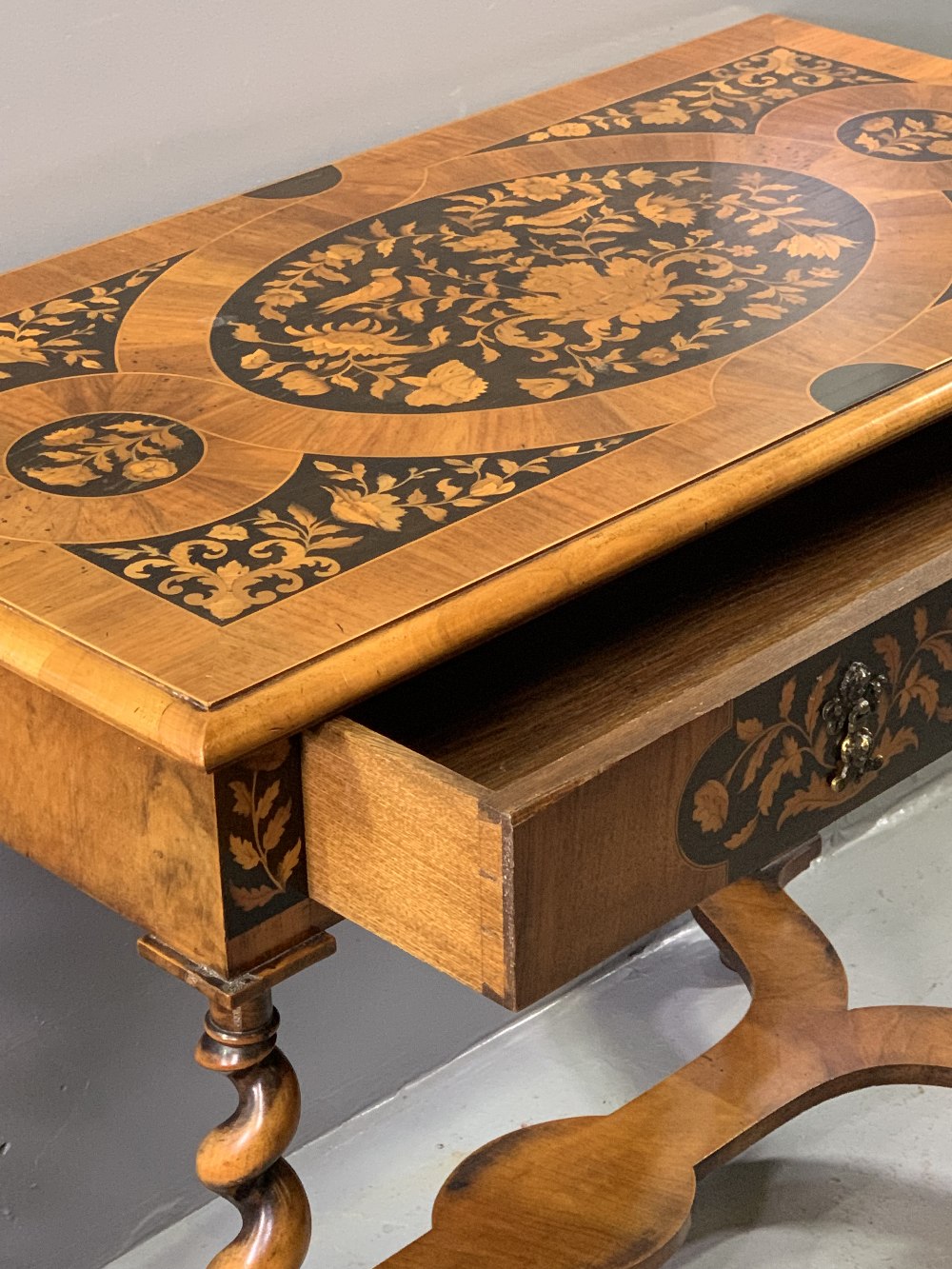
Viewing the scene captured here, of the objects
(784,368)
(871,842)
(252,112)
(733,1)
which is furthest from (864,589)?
(871,842)

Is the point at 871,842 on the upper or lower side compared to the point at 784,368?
lower

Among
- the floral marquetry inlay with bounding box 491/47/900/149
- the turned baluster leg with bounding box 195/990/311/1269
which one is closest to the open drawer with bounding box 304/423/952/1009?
the turned baluster leg with bounding box 195/990/311/1269

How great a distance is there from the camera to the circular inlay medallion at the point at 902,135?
1327mm

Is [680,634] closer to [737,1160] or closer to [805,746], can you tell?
[805,746]

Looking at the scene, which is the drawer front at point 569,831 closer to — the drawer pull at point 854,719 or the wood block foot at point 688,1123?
the drawer pull at point 854,719

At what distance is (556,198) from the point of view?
1.27 meters

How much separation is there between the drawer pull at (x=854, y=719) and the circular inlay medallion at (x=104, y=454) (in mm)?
341

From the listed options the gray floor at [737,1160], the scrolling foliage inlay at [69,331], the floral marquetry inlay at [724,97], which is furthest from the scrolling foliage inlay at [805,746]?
the gray floor at [737,1160]

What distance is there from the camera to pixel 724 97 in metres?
1.43

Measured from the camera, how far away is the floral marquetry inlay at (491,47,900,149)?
54.3 inches

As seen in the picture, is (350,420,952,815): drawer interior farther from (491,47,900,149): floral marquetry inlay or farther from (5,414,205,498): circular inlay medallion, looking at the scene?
(491,47,900,149): floral marquetry inlay

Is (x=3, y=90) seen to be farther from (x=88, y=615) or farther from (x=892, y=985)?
(x=892, y=985)

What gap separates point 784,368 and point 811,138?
15.5 inches

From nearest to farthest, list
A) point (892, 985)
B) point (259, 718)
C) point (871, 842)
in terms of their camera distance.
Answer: point (259, 718) < point (892, 985) < point (871, 842)
